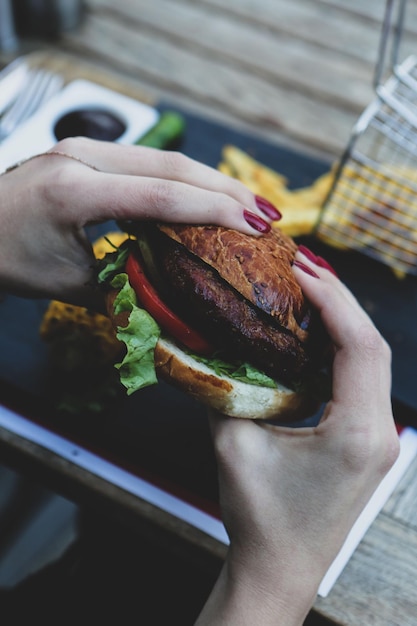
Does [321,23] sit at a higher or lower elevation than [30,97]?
higher

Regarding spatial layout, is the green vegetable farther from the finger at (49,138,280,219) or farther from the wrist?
the wrist

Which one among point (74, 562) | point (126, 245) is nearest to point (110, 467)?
point (74, 562)

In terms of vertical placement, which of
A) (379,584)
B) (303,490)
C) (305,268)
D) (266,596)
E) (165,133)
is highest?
(305,268)

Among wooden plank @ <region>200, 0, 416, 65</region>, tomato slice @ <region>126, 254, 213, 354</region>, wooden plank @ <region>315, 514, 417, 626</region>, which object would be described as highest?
wooden plank @ <region>200, 0, 416, 65</region>

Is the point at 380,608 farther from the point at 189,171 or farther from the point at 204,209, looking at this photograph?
the point at 189,171

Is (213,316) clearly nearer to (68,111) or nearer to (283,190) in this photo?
(283,190)

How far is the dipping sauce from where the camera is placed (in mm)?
2574

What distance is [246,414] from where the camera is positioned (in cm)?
162

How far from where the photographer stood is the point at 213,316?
155cm

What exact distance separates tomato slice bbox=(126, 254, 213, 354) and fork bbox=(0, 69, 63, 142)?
1.39 m

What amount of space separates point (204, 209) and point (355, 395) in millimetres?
554

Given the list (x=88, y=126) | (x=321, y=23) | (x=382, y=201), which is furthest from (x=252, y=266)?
(x=321, y=23)

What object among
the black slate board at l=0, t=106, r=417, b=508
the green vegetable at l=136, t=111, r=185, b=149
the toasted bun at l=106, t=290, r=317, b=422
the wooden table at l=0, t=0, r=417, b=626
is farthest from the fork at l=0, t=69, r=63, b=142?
the toasted bun at l=106, t=290, r=317, b=422

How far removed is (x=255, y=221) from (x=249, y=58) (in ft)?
8.31
